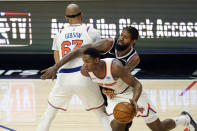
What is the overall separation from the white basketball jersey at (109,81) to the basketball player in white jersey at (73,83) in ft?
0.77

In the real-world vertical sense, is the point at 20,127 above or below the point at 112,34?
below

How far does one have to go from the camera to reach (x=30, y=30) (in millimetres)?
10344

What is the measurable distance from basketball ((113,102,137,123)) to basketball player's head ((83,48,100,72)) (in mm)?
443

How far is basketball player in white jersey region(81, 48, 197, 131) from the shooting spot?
4.48m

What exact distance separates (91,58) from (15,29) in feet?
20.2

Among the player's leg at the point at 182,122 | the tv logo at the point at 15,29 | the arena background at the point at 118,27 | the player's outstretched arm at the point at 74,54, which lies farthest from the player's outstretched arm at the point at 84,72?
the tv logo at the point at 15,29

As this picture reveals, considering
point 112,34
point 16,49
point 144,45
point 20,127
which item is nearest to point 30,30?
point 16,49

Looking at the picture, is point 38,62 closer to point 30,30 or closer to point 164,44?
point 30,30

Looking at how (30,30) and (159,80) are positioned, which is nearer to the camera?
(159,80)

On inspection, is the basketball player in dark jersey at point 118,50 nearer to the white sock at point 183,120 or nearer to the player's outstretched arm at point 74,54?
the player's outstretched arm at point 74,54

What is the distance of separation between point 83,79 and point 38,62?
18.5 ft

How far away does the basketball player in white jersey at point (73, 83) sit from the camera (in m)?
4.94

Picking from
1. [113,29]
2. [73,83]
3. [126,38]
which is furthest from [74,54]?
[113,29]

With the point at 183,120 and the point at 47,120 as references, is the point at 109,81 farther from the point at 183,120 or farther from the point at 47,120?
the point at 183,120
